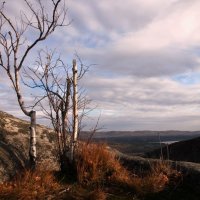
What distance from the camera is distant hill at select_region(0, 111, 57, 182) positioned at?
11.2 meters

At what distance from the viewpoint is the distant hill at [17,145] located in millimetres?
11248

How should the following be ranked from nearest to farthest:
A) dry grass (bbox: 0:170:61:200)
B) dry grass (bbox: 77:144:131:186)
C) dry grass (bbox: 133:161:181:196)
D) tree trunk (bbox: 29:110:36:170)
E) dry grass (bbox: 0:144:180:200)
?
dry grass (bbox: 0:170:61:200), dry grass (bbox: 0:144:180:200), dry grass (bbox: 133:161:181:196), dry grass (bbox: 77:144:131:186), tree trunk (bbox: 29:110:36:170)

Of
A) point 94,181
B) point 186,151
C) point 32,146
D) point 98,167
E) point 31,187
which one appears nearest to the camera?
point 31,187

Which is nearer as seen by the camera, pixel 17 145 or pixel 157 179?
pixel 157 179

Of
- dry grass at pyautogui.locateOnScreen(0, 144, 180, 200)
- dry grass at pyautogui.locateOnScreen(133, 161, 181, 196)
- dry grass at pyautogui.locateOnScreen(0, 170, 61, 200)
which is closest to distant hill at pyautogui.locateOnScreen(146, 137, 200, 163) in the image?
dry grass at pyautogui.locateOnScreen(133, 161, 181, 196)

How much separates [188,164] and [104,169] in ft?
7.11

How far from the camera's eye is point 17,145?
1266cm

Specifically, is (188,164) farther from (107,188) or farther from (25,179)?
(25,179)

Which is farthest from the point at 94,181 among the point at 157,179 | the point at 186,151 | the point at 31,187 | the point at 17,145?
the point at 186,151

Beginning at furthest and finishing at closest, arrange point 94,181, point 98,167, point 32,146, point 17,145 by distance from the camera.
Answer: point 17,145, point 32,146, point 98,167, point 94,181

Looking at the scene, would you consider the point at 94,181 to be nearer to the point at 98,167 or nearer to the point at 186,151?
the point at 98,167

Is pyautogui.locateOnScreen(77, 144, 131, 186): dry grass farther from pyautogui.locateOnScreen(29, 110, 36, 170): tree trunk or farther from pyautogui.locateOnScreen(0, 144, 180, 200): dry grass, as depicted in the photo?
pyautogui.locateOnScreen(29, 110, 36, 170): tree trunk

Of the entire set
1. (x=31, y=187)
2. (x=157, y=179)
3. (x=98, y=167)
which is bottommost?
(x=31, y=187)

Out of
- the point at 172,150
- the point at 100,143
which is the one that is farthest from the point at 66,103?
the point at 172,150
